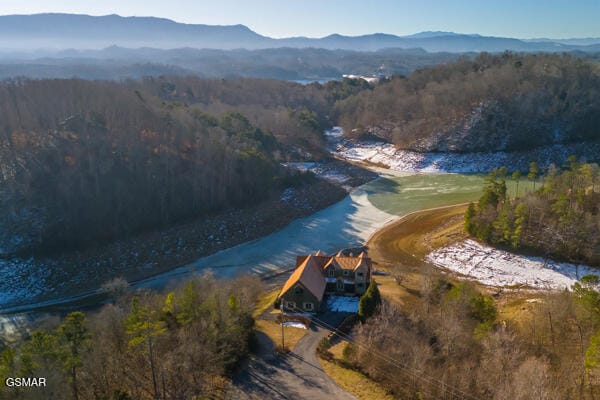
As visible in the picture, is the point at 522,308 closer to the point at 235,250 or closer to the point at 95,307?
the point at 235,250

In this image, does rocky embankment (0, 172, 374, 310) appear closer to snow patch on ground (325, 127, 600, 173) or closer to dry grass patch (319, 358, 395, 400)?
dry grass patch (319, 358, 395, 400)

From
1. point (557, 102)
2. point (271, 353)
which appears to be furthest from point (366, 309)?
point (557, 102)

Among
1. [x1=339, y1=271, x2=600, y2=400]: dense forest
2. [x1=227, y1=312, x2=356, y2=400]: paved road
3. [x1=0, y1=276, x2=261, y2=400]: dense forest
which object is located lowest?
[x1=227, y1=312, x2=356, y2=400]: paved road

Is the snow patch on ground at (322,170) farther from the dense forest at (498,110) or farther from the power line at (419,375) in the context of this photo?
the power line at (419,375)

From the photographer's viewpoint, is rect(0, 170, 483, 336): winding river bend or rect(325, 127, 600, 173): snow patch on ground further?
rect(325, 127, 600, 173): snow patch on ground

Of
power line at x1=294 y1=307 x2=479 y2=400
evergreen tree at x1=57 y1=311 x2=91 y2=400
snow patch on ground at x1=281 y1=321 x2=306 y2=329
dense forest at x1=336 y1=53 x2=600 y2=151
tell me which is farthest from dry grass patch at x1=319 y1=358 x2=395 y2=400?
dense forest at x1=336 y1=53 x2=600 y2=151

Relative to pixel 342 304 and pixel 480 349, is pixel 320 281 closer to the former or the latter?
pixel 342 304

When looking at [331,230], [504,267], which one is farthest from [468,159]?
[504,267]
